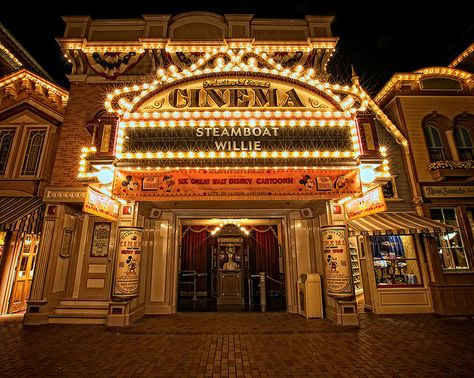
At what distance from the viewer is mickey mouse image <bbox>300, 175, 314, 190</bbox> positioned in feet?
22.5

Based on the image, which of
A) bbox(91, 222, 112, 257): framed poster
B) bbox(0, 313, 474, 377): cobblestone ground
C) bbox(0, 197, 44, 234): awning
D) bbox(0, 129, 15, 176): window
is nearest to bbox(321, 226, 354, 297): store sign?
bbox(0, 313, 474, 377): cobblestone ground

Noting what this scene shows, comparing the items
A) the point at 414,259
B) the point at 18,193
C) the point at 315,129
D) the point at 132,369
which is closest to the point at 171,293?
the point at 132,369

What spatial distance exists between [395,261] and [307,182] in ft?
17.9

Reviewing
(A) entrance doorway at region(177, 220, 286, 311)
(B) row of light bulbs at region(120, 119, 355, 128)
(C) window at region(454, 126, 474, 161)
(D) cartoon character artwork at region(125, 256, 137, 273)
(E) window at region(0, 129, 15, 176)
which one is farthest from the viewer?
(A) entrance doorway at region(177, 220, 286, 311)

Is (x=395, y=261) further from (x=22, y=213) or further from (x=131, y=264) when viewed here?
(x=22, y=213)

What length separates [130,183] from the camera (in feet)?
22.2

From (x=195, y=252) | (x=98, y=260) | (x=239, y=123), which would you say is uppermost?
(x=239, y=123)

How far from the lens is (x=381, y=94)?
1145cm

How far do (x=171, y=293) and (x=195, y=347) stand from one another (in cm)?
359

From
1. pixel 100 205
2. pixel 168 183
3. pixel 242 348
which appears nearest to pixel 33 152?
pixel 100 205

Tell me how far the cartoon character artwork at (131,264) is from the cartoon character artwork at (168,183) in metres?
2.50

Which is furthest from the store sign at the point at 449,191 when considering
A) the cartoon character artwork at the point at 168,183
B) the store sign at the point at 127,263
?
the store sign at the point at 127,263

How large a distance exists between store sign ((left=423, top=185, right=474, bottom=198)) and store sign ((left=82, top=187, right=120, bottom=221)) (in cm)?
1090

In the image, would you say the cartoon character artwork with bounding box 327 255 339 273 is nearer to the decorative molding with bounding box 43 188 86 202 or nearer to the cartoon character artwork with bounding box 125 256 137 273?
the cartoon character artwork with bounding box 125 256 137 273
